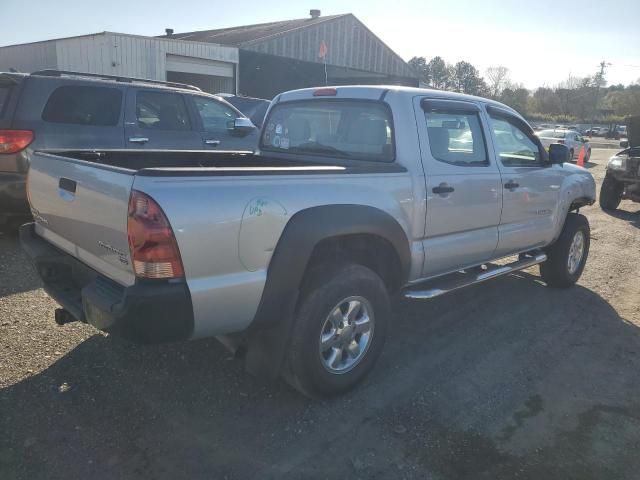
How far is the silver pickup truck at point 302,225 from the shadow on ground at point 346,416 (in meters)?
0.33

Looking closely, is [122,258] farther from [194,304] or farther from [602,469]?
[602,469]

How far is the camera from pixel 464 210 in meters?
3.83

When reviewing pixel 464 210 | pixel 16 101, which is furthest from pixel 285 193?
pixel 16 101

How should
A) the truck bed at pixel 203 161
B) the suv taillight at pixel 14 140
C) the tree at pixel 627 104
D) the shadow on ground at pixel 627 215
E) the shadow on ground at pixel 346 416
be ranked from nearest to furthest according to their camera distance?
the shadow on ground at pixel 346 416, the truck bed at pixel 203 161, the suv taillight at pixel 14 140, the shadow on ground at pixel 627 215, the tree at pixel 627 104

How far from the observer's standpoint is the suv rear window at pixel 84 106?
5660mm

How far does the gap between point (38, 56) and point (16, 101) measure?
Answer: 17.3m

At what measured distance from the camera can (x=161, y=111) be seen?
6613mm

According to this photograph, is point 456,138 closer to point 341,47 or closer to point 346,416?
point 346,416

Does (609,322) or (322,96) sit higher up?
(322,96)

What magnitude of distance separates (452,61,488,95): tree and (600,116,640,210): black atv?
73.7 metres

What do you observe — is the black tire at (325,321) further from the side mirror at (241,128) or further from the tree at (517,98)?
the tree at (517,98)

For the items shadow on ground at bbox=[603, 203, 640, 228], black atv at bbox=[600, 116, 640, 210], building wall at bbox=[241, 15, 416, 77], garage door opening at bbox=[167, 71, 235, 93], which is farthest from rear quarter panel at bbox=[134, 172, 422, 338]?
building wall at bbox=[241, 15, 416, 77]

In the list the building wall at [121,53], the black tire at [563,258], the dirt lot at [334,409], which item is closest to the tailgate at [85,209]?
the dirt lot at [334,409]

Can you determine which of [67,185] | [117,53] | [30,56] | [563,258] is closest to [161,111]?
[67,185]
